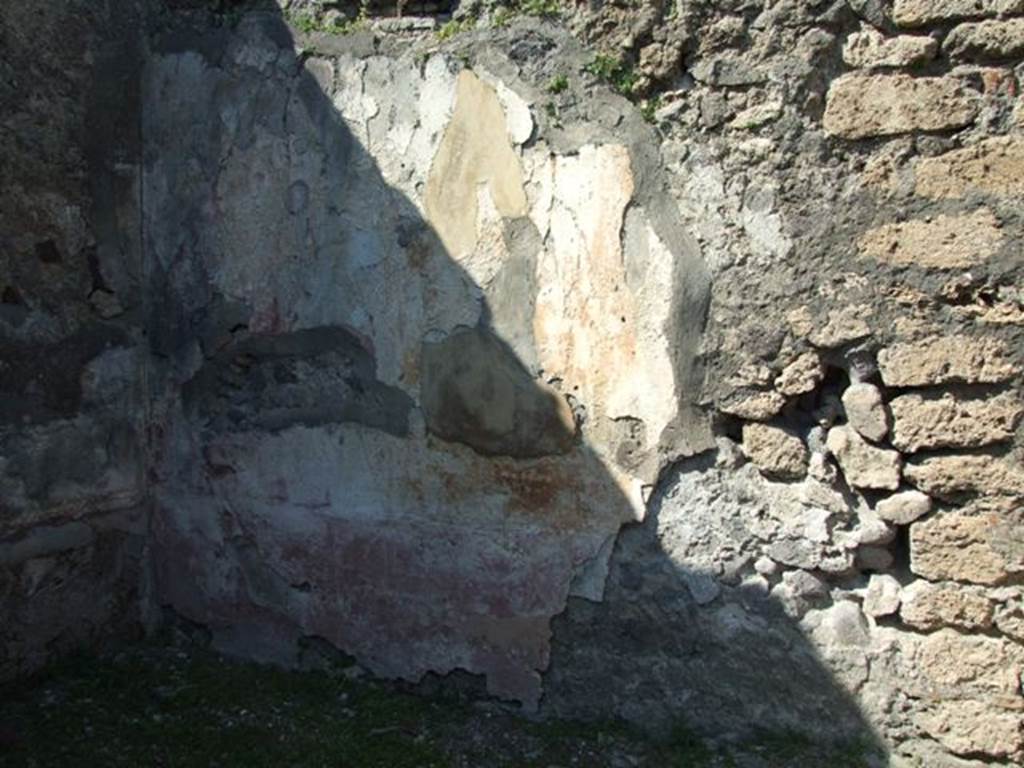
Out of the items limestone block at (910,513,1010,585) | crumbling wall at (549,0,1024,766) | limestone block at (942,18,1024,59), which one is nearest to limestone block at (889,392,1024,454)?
crumbling wall at (549,0,1024,766)

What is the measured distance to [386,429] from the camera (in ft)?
9.74

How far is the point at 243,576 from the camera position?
126 inches

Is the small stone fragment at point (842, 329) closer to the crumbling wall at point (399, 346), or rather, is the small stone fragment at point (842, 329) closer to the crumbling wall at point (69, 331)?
the crumbling wall at point (399, 346)

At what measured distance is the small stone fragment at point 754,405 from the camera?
99.0 inches

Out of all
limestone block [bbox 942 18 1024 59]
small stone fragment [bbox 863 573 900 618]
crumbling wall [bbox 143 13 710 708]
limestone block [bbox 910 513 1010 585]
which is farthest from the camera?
crumbling wall [bbox 143 13 710 708]

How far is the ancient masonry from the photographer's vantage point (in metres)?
2.34

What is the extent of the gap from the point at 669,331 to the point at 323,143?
3.47ft

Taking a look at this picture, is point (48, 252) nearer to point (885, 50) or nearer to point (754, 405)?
point (754, 405)

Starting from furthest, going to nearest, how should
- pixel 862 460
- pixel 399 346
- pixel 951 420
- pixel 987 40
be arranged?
pixel 399 346
pixel 862 460
pixel 951 420
pixel 987 40

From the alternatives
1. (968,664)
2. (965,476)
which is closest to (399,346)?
(965,476)

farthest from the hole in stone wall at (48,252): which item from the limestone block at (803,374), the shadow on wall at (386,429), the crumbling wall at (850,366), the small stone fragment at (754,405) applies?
the limestone block at (803,374)

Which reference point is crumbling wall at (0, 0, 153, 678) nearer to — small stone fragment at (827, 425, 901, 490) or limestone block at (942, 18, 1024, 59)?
small stone fragment at (827, 425, 901, 490)

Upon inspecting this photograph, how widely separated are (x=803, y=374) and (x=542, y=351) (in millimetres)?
621

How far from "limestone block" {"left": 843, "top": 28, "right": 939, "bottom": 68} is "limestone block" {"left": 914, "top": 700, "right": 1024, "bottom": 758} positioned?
131 cm
